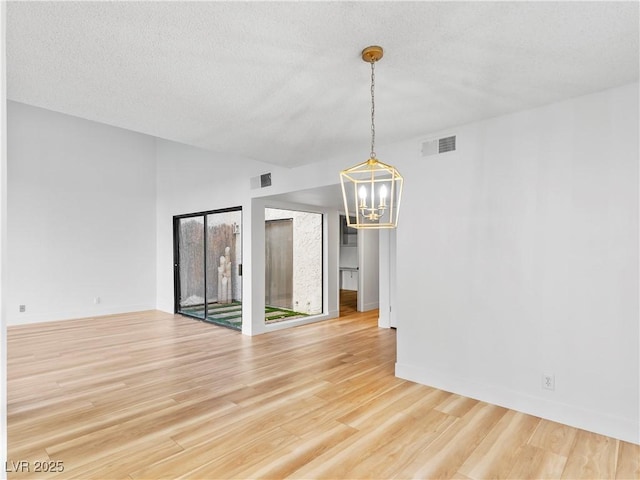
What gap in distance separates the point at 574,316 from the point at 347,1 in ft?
9.11

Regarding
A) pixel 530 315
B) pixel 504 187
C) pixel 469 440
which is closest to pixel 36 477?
pixel 469 440

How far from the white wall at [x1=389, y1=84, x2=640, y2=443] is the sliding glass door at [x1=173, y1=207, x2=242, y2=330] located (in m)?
3.43

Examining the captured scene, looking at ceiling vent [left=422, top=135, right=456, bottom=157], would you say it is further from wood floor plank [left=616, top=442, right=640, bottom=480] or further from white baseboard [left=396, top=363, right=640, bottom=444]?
wood floor plank [left=616, top=442, right=640, bottom=480]

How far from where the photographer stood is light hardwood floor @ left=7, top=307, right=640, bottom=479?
2.27m

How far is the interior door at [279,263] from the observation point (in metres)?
6.84

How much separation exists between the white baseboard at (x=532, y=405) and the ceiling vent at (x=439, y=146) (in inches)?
86.5

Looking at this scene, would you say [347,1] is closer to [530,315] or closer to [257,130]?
[257,130]

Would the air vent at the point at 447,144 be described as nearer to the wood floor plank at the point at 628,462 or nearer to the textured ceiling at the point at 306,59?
the textured ceiling at the point at 306,59

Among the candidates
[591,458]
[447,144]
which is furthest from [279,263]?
[591,458]

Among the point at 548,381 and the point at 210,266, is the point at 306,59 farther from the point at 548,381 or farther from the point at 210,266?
the point at 210,266

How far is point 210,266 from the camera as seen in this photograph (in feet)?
22.3

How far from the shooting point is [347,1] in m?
1.70

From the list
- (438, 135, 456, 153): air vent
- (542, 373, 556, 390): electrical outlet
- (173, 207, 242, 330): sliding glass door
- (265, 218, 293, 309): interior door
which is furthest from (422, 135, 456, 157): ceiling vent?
(265, 218, 293, 309): interior door

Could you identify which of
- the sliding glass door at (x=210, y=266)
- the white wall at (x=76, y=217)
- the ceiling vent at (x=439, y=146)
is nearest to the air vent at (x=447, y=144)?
the ceiling vent at (x=439, y=146)
